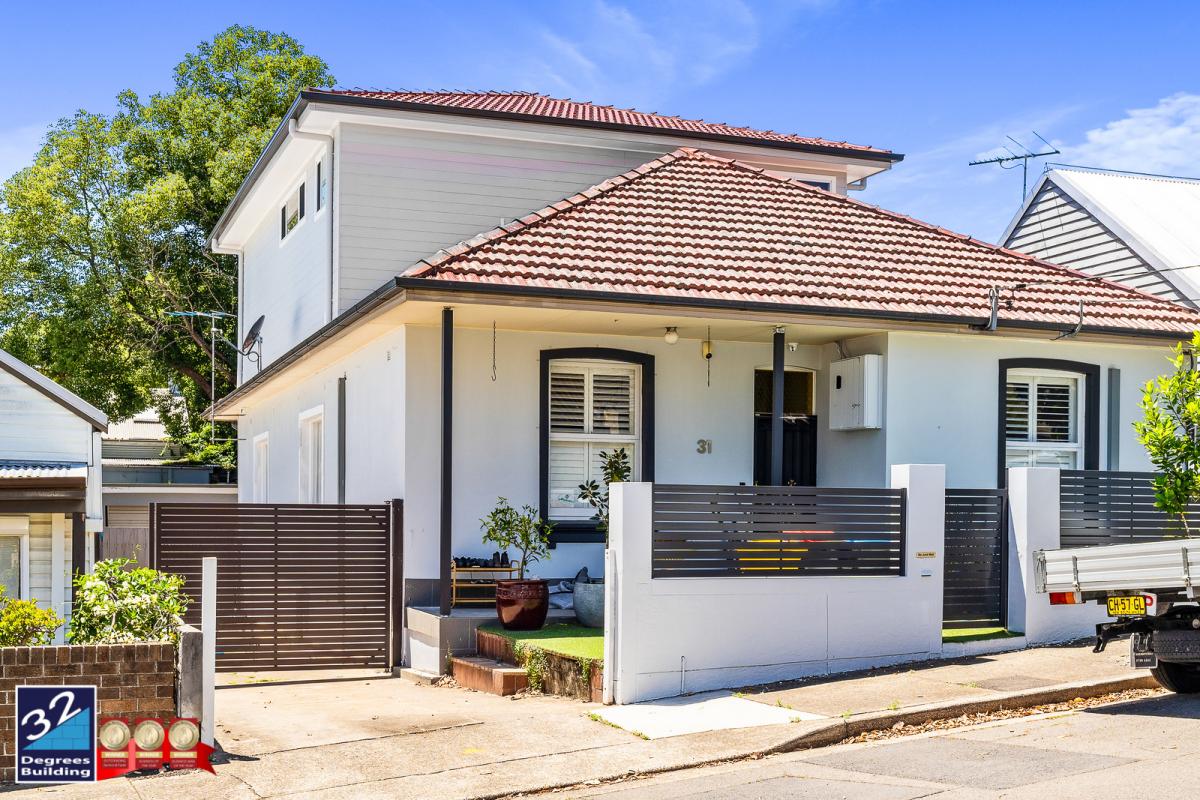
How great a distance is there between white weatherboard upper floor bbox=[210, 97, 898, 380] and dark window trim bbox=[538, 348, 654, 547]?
3.83 m

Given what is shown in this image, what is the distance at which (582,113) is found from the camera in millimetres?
20078

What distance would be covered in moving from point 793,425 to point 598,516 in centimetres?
278

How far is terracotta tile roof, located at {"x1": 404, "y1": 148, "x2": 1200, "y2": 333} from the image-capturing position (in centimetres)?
1338

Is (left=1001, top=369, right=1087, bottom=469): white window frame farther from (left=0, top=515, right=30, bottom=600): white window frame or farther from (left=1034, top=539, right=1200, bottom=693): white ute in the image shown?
(left=0, top=515, right=30, bottom=600): white window frame

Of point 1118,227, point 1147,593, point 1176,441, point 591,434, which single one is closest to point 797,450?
point 591,434

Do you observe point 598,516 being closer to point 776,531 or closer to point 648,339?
point 648,339

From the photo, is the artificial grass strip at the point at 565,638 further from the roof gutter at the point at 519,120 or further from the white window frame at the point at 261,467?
the white window frame at the point at 261,467

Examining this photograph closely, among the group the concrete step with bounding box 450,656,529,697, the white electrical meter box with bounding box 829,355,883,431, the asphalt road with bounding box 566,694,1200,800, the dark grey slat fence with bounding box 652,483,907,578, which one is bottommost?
the concrete step with bounding box 450,656,529,697

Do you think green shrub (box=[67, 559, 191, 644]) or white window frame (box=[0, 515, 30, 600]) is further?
white window frame (box=[0, 515, 30, 600])

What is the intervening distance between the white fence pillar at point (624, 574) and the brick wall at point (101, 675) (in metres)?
3.49

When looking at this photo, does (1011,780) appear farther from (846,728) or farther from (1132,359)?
(1132,359)

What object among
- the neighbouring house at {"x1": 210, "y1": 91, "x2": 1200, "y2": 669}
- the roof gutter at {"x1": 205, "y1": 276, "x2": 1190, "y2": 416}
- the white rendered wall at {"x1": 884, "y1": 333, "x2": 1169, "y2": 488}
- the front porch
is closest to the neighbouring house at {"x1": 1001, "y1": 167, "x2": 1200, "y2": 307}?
the neighbouring house at {"x1": 210, "y1": 91, "x2": 1200, "y2": 669}

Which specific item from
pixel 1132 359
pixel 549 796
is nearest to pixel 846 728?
pixel 549 796

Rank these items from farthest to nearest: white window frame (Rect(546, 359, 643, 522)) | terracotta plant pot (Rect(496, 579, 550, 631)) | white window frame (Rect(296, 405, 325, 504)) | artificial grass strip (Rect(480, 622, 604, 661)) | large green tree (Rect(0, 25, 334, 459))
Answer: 1. large green tree (Rect(0, 25, 334, 459))
2. white window frame (Rect(296, 405, 325, 504))
3. white window frame (Rect(546, 359, 643, 522))
4. terracotta plant pot (Rect(496, 579, 550, 631))
5. artificial grass strip (Rect(480, 622, 604, 661))
